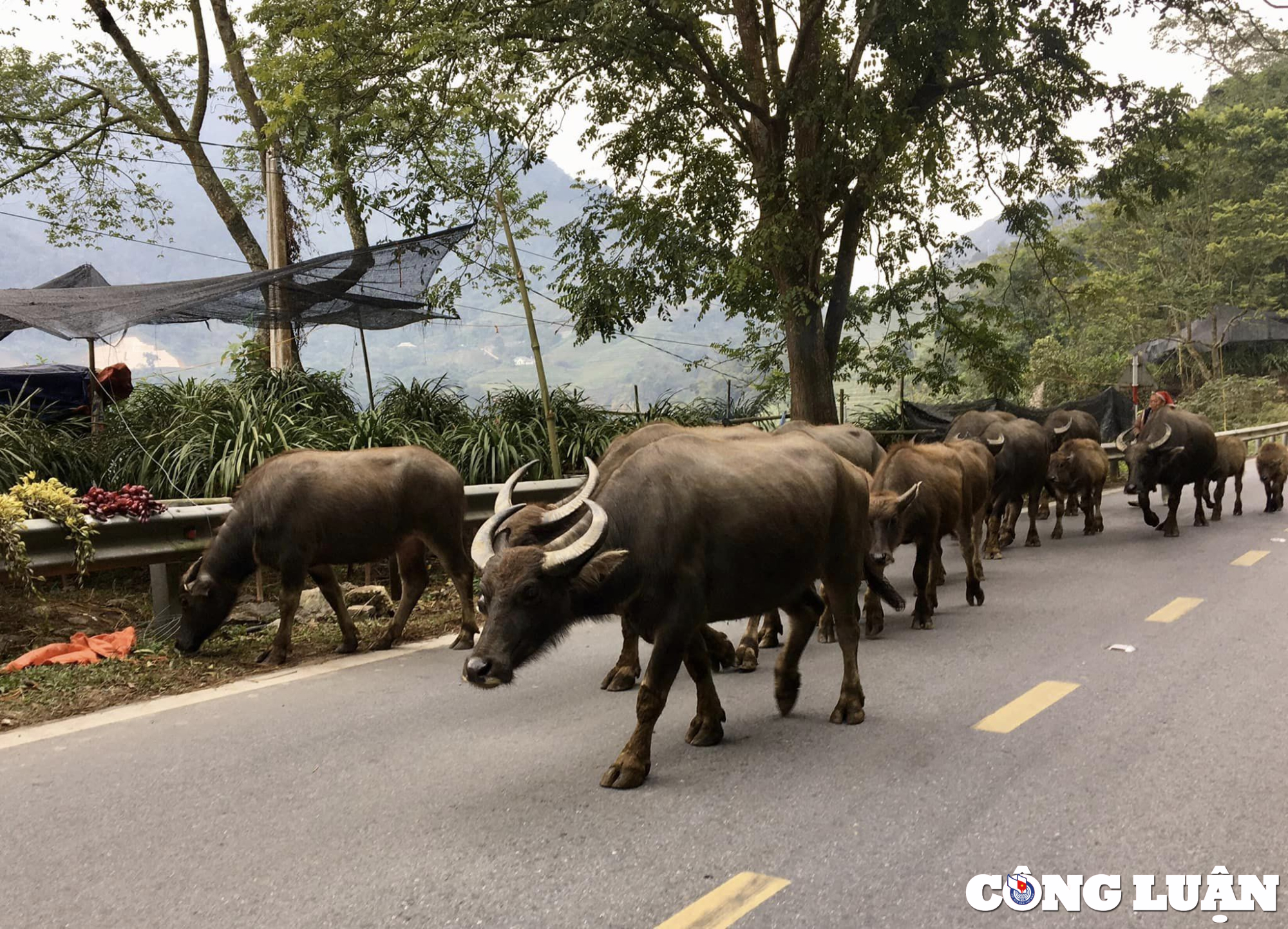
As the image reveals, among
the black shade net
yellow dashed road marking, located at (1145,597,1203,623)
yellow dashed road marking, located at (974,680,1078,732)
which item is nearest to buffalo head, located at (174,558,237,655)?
the black shade net

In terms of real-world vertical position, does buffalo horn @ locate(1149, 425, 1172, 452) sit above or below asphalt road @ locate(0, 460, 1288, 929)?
above

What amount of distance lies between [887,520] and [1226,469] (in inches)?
390

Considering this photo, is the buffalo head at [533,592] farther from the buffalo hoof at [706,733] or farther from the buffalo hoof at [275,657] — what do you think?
the buffalo hoof at [275,657]

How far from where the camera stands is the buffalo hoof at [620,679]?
6.50 metres

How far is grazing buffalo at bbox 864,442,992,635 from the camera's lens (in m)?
7.93

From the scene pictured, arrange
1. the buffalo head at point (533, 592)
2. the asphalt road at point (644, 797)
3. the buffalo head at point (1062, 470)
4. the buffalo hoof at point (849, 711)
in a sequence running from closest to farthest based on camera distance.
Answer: the asphalt road at point (644, 797) → the buffalo head at point (533, 592) → the buffalo hoof at point (849, 711) → the buffalo head at point (1062, 470)

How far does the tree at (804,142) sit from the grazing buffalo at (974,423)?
223cm

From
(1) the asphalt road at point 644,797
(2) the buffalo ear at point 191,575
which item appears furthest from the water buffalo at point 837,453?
(2) the buffalo ear at point 191,575

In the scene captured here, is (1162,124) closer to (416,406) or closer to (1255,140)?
(416,406)

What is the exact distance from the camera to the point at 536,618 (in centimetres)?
448

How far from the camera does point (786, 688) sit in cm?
570

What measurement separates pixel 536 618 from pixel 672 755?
1.17m

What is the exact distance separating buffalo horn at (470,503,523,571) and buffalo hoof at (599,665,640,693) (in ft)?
6.22

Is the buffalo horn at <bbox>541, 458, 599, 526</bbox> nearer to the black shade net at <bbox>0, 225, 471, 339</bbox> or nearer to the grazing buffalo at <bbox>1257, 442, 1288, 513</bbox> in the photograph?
the black shade net at <bbox>0, 225, 471, 339</bbox>
